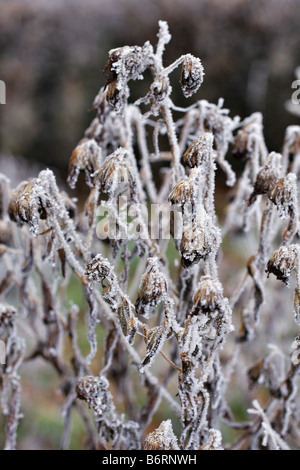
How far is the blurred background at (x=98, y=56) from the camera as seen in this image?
7.63 feet

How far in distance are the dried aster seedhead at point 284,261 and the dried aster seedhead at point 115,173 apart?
209mm

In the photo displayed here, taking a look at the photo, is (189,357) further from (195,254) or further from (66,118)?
(66,118)

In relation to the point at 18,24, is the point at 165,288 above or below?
below

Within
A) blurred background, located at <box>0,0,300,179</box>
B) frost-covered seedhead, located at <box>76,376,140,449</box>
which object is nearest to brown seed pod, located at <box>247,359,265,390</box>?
frost-covered seedhead, located at <box>76,376,140,449</box>

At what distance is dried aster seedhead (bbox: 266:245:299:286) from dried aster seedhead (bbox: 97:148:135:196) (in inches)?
8.2

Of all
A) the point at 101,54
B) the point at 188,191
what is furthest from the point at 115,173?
the point at 101,54

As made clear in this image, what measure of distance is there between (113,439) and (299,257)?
429mm

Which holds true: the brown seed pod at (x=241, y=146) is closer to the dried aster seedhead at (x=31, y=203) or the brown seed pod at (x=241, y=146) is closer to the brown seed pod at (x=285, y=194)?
the brown seed pod at (x=285, y=194)

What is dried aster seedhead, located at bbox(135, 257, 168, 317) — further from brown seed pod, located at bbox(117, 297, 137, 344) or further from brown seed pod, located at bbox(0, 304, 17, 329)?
brown seed pod, located at bbox(0, 304, 17, 329)

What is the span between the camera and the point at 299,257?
25.5 inches

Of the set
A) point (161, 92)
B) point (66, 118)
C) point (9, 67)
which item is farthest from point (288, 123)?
point (161, 92)

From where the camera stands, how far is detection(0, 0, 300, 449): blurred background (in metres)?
2.32

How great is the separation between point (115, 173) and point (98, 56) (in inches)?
76.5

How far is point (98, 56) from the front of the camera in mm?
2447
